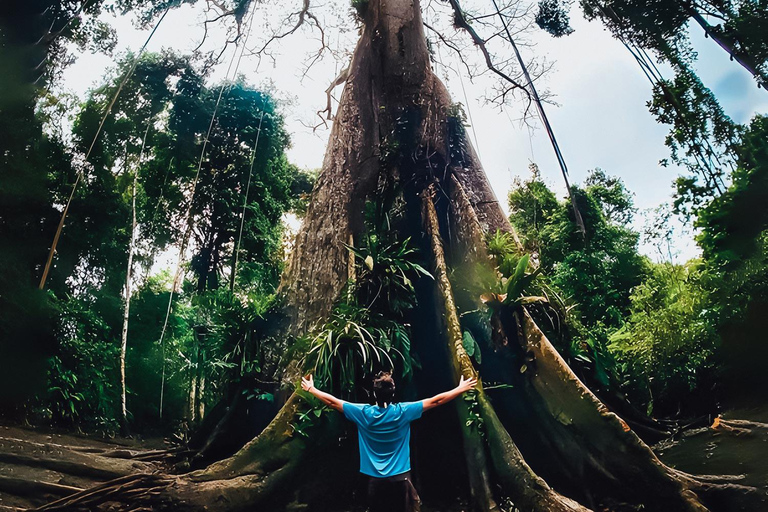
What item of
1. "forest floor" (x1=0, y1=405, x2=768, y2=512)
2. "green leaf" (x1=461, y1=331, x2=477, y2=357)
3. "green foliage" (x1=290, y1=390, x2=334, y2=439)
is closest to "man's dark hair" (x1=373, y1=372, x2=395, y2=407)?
"green foliage" (x1=290, y1=390, x2=334, y2=439)

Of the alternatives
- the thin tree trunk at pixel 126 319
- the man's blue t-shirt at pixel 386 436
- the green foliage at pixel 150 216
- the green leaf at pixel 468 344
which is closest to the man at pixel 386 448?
the man's blue t-shirt at pixel 386 436

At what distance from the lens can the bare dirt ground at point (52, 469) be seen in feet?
12.9

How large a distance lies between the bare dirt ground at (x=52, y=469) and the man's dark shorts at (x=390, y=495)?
282 cm

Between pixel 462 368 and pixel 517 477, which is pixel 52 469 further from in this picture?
pixel 517 477

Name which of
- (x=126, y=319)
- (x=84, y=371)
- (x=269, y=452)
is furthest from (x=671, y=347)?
(x=126, y=319)

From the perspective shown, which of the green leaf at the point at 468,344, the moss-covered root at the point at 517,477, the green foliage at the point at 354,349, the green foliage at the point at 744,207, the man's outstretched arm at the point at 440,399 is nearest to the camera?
the man's outstretched arm at the point at 440,399

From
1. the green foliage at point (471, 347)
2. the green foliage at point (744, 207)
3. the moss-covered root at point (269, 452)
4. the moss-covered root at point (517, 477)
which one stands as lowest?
the moss-covered root at point (517, 477)

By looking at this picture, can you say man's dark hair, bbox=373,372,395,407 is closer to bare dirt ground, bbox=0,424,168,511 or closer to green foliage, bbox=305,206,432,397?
green foliage, bbox=305,206,432,397

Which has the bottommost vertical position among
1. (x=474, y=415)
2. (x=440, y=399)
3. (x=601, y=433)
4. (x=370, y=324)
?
(x=601, y=433)

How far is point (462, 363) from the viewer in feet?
14.9

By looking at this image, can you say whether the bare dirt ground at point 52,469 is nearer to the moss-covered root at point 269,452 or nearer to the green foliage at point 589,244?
the moss-covered root at point 269,452

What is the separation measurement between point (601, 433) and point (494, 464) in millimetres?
1011

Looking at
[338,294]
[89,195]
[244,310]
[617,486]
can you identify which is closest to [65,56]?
[89,195]

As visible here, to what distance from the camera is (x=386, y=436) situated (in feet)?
9.90
